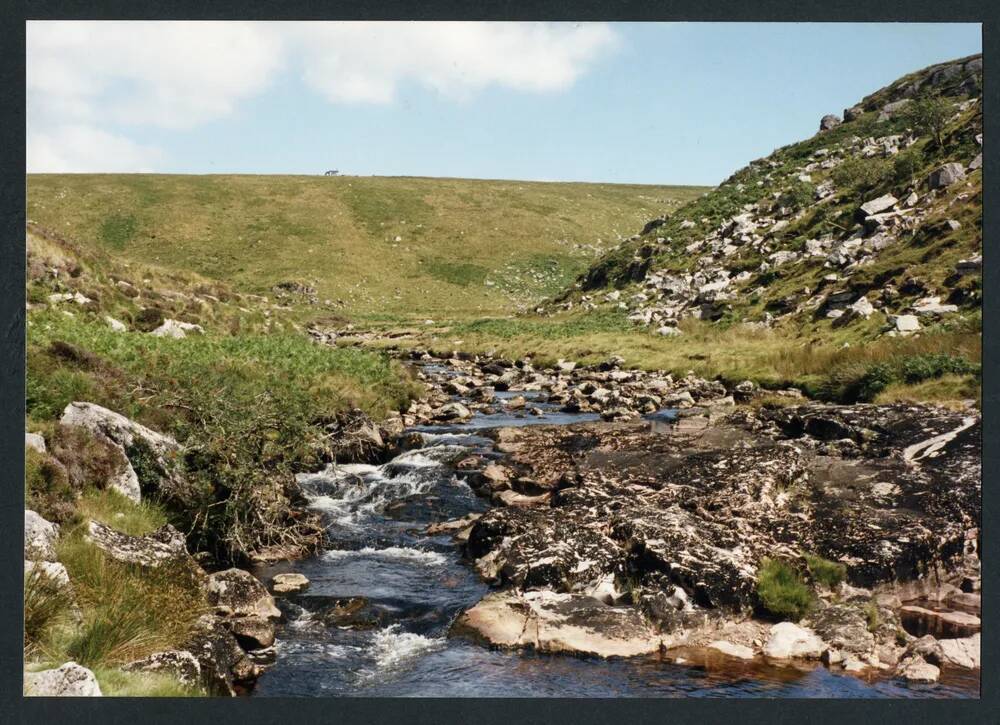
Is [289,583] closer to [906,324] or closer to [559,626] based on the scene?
[559,626]

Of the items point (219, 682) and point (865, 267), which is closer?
point (219, 682)

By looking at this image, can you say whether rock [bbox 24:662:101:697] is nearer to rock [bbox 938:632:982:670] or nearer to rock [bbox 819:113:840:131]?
rock [bbox 938:632:982:670]

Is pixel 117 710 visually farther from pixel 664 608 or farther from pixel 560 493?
pixel 560 493

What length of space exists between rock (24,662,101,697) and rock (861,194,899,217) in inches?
1820

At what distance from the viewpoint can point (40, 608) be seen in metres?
7.66

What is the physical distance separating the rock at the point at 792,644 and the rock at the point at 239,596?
7.06 meters

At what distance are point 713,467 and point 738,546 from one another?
407 centimetres

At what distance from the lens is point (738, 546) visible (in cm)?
1119

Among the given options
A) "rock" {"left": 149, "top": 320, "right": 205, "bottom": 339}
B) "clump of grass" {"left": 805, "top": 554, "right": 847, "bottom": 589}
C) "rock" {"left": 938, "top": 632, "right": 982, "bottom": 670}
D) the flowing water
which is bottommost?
the flowing water

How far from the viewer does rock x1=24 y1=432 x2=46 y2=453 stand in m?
10.5

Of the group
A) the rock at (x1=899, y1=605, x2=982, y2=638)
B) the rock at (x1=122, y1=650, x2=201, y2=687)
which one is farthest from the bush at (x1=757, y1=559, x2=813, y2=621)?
the rock at (x1=122, y1=650, x2=201, y2=687)

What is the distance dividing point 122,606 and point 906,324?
90.8 feet

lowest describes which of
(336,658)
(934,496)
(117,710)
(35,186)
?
(336,658)

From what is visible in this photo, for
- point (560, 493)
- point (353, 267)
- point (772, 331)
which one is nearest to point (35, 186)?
point (353, 267)
